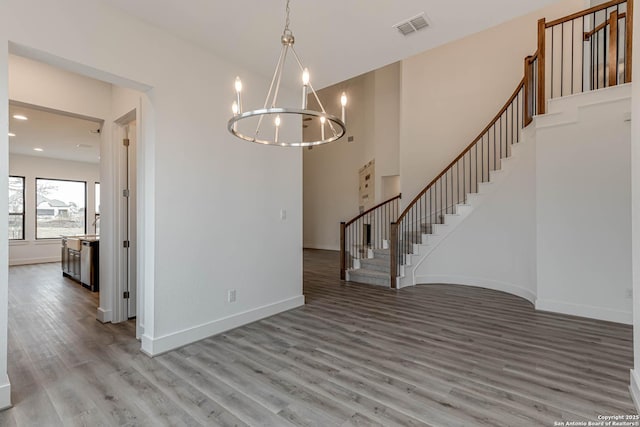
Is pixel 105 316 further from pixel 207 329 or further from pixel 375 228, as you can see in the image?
pixel 375 228

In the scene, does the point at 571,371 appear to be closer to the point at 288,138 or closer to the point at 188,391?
the point at 188,391

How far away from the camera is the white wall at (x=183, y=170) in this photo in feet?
7.93

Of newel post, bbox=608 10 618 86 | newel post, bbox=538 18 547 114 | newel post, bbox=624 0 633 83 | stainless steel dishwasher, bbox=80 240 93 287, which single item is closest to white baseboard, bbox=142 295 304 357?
stainless steel dishwasher, bbox=80 240 93 287

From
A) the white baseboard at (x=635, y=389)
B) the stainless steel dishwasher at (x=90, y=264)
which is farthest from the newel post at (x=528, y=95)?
the stainless steel dishwasher at (x=90, y=264)

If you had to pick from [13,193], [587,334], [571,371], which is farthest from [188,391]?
[13,193]

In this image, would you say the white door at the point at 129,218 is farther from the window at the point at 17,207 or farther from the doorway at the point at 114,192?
the window at the point at 17,207

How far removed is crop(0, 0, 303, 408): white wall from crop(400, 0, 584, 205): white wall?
15.6ft

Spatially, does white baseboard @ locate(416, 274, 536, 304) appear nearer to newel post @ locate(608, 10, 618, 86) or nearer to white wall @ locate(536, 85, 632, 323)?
white wall @ locate(536, 85, 632, 323)

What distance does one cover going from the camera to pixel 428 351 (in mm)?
2932

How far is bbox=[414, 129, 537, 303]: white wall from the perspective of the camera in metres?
4.75

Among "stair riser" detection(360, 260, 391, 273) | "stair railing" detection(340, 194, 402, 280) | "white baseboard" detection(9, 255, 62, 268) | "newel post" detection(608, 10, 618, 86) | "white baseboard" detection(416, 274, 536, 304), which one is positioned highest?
"newel post" detection(608, 10, 618, 86)

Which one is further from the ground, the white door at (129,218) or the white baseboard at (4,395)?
the white door at (129,218)

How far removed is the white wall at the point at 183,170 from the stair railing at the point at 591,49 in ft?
13.3

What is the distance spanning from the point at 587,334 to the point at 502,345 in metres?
1.13
